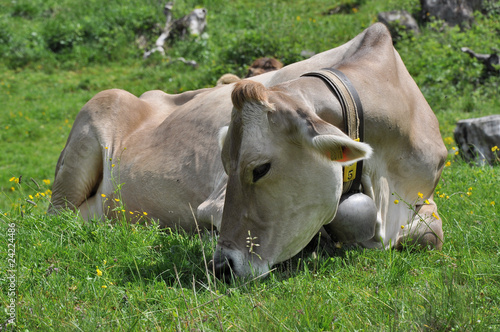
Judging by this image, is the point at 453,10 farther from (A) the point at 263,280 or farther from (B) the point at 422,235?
(A) the point at 263,280

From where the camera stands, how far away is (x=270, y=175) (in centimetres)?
309

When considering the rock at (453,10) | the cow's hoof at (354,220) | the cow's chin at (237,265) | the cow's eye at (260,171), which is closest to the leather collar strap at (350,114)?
the cow's hoof at (354,220)

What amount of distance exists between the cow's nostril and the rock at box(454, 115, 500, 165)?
4030 mm

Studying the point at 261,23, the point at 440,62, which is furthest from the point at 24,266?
the point at 261,23

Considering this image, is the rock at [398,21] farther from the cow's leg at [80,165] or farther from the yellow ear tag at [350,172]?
the yellow ear tag at [350,172]

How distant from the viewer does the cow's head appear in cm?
306

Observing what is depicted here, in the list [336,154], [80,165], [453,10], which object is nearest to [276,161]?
[336,154]

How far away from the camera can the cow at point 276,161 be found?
310 cm

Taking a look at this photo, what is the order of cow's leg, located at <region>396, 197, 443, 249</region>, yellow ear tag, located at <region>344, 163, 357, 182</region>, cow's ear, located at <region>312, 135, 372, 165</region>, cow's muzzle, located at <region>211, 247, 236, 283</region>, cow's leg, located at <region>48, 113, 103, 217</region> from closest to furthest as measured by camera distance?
cow's ear, located at <region>312, 135, 372, 165</region> < cow's muzzle, located at <region>211, 247, 236, 283</region> < yellow ear tag, located at <region>344, 163, 357, 182</region> < cow's leg, located at <region>396, 197, 443, 249</region> < cow's leg, located at <region>48, 113, 103, 217</region>

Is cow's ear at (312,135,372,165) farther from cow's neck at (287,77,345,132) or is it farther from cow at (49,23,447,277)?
cow's neck at (287,77,345,132)

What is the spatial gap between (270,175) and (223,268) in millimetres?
584

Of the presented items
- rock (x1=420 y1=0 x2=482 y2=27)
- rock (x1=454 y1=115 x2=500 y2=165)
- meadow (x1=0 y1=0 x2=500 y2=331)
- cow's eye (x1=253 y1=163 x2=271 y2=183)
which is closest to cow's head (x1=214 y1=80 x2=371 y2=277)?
cow's eye (x1=253 y1=163 x2=271 y2=183)

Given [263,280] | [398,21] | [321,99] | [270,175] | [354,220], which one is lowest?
[398,21]

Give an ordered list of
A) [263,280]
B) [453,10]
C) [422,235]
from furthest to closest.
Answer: [453,10] → [422,235] → [263,280]
